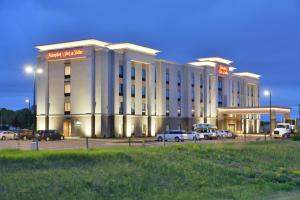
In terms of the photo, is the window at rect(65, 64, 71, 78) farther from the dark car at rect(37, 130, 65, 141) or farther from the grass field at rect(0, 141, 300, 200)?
the grass field at rect(0, 141, 300, 200)

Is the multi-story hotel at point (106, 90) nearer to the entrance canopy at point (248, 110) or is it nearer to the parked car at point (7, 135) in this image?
the parked car at point (7, 135)

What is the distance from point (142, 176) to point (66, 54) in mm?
57615

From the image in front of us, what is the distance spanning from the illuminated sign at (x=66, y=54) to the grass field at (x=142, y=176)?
47614 mm

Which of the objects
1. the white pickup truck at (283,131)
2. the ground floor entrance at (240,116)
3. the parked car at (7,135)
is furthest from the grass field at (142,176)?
the ground floor entrance at (240,116)

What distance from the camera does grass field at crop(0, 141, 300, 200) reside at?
18.7m

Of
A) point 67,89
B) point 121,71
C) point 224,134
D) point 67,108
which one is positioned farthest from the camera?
point 121,71

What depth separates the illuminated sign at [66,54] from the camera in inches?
3014

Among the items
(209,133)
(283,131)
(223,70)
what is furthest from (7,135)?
(223,70)

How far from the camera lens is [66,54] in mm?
77875

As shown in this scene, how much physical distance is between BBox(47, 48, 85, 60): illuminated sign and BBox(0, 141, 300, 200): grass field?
47614 millimetres

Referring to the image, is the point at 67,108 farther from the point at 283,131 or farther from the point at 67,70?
the point at 283,131

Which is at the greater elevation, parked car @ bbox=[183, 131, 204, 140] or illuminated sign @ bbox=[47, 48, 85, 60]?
illuminated sign @ bbox=[47, 48, 85, 60]

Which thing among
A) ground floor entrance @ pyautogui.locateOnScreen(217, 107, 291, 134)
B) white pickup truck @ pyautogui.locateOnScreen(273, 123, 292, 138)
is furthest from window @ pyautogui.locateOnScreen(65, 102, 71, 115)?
ground floor entrance @ pyautogui.locateOnScreen(217, 107, 291, 134)

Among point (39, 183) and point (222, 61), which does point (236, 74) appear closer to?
point (222, 61)
